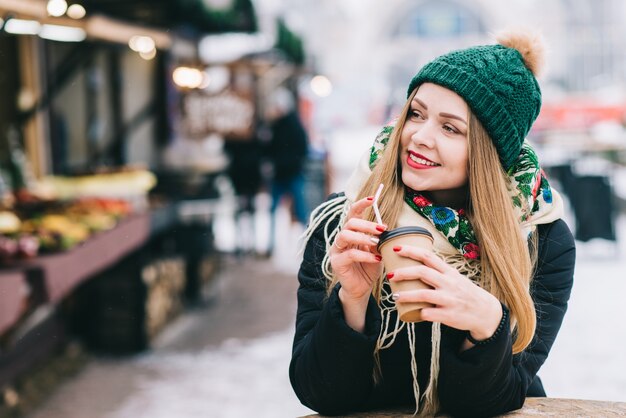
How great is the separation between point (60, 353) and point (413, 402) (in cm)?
447

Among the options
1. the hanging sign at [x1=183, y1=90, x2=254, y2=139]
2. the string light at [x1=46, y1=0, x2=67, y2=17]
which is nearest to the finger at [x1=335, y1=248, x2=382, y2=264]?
the string light at [x1=46, y1=0, x2=67, y2=17]

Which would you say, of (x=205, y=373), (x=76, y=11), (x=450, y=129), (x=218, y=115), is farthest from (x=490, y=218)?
(x=218, y=115)

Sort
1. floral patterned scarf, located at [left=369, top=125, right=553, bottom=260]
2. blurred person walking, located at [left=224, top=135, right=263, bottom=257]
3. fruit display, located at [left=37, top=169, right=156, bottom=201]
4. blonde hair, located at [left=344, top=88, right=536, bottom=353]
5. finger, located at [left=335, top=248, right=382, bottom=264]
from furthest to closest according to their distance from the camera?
blurred person walking, located at [left=224, top=135, right=263, bottom=257], fruit display, located at [left=37, top=169, right=156, bottom=201], floral patterned scarf, located at [left=369, top=125, right=553, bottom=260], blonde hair, located at [left=344, top=88, right=536, bottom=353], finger, located at [left=335, top=248, right=382, bottom=264]

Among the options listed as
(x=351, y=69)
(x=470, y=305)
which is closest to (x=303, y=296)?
(x=470, y=305)

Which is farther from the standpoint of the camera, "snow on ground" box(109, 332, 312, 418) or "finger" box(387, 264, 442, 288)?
"snow on ground" box(109, 332, 312, 418)

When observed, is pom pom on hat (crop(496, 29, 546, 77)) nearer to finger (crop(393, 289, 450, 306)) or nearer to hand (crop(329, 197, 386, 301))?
hand (crop(329, 197, 386, 301))

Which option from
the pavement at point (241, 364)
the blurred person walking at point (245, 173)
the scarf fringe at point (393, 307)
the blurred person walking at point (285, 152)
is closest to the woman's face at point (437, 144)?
the scarf fringe at point (393, 307)

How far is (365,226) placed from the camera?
1297 mm

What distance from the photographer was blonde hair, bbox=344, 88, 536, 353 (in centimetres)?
144

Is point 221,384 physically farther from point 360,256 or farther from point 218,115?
point 218,115

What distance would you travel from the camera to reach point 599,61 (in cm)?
3856

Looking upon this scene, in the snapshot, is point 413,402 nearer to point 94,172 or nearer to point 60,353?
point 60,353

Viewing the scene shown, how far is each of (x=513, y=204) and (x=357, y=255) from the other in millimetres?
439

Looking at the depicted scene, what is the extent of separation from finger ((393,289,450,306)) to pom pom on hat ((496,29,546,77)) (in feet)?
2.24
